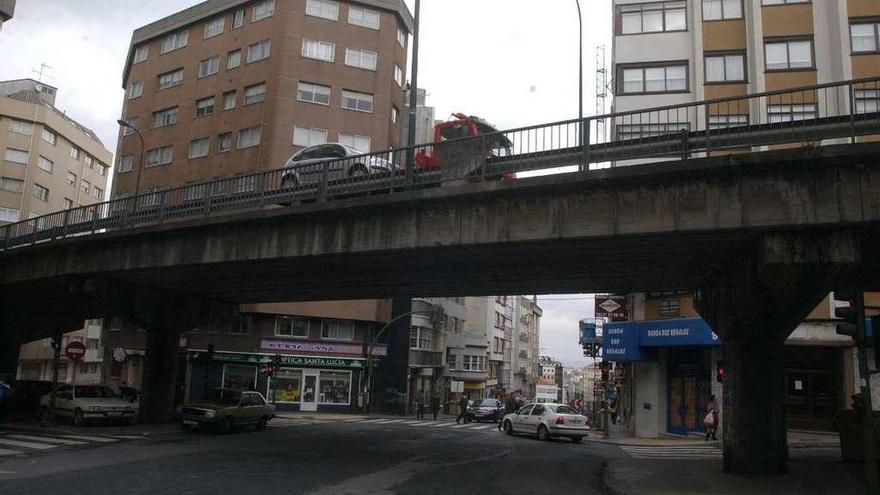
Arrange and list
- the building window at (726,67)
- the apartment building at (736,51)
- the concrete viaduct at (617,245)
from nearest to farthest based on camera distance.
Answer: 1. the concrete viaduct at (617,245)
2. the apartment building at (736,51)
3. the building window at (726,67)

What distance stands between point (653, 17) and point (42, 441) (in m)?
30.0

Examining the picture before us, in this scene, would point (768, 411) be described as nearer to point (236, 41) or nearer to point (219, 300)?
point (219, 300)

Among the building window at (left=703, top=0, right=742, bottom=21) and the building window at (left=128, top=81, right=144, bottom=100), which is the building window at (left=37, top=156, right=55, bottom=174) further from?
the building window at (left=703, top=0, right=742, bottom=21)

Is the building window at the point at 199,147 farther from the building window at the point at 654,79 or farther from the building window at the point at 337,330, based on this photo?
the building window at the point at 654,79

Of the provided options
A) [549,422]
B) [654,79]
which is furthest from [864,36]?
[549,422]

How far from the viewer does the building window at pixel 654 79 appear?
3120 centimetres

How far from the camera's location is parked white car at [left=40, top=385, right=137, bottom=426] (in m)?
24.6

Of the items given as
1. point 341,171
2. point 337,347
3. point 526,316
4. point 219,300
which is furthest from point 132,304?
point 526,316

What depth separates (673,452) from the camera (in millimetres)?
21438

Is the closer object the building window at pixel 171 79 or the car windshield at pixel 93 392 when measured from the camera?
the car windshield at pixel 93 392

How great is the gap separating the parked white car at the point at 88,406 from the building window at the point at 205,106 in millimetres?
27288

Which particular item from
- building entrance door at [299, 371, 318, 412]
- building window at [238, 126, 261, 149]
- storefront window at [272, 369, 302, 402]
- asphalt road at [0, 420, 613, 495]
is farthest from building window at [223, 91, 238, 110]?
asphalt road at [0, 420, 613, 495]

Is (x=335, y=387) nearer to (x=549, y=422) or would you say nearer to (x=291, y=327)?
(x=291, y=327)

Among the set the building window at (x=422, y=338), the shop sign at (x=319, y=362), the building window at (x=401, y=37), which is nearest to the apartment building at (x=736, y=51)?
the building window at (x=401, y=37)
